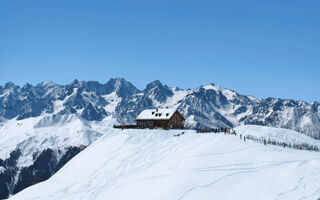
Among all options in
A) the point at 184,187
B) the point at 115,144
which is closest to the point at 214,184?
the point at 184,187

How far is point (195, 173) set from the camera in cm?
3856

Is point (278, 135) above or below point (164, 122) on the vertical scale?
below

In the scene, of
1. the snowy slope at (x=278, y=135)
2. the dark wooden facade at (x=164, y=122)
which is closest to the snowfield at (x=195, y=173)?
the snowy slope at (x=278, y=135)

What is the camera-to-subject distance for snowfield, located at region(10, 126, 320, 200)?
1325 inches

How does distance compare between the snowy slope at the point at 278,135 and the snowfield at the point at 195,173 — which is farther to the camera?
the snowy slope at the point at 278,135

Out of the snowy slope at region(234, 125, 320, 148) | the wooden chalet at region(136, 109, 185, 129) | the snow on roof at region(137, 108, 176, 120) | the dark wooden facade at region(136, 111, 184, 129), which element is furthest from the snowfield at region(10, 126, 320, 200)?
the snow on roof at region(137, 108, 176, 120)

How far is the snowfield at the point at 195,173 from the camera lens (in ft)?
110

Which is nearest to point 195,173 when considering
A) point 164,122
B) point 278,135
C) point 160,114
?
point 278,135

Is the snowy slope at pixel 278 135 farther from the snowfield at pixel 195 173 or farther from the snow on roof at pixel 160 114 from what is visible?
the snow on roof at pixel 160 114

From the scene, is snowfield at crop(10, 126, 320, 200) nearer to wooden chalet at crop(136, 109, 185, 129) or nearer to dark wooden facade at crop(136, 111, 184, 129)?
dark wooden facade at crop(136, 111, 184, 129)

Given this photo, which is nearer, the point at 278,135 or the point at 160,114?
the point at 278,135

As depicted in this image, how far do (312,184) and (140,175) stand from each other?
20.8 m

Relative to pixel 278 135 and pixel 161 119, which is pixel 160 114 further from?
pixel 278 135

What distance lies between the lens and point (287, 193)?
31938 mm
